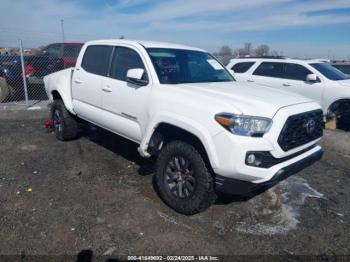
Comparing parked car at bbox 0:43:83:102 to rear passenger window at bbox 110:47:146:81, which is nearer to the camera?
rear passenger window at bbox 110:47:146:81

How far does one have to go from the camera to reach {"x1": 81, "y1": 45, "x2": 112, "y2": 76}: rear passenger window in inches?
193

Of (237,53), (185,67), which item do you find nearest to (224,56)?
(237,53)

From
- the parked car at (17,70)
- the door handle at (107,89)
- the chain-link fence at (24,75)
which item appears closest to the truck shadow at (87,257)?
the door handle at (107,89)

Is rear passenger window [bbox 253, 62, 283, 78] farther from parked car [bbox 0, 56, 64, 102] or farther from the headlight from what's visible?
parked car [bbox 0, 56, 64, 102]

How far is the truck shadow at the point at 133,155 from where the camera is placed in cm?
319

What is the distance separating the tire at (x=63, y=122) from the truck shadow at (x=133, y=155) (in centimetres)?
24

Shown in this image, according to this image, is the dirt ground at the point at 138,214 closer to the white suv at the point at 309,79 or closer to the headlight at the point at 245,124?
the headlight at the point at 245,124

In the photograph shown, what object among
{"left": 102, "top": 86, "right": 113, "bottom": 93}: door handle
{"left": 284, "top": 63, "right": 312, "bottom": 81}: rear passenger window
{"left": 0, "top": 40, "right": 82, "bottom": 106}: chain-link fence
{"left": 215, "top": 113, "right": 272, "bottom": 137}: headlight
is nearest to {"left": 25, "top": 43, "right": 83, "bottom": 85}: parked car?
{"left": 0, "top": 40, "right": 82, "bottom": 106}: chain-link fence

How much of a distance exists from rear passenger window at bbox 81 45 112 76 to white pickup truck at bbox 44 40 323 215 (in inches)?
0.8

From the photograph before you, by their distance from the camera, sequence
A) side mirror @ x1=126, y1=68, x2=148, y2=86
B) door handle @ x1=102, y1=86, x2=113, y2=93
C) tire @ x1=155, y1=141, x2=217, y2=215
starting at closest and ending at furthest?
1. tire @ x1=155, y1=141, x2=217, y2=215
2. side mirror @ x1=126, y1=68, x2=148, y2=86
3. door handle @ x1=102, y1=86, x2=113, y2=93

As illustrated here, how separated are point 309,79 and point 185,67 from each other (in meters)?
4.97

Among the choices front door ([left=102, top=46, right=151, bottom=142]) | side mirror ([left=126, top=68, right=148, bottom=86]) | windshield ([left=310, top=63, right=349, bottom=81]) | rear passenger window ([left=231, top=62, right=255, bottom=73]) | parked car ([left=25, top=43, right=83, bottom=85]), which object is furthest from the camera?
parked car ([left=25, top=43, right=83, bottom=85])

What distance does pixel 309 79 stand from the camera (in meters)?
8.15

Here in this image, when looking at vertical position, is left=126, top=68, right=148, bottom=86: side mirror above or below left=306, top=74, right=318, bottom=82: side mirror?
above
